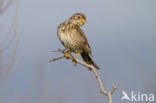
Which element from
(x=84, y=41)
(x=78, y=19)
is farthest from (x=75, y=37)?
(x=78, y=19)

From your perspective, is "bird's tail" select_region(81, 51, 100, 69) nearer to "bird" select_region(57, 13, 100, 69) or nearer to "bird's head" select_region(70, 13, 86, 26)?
"bird" select_region(57, 13, 100, 69)

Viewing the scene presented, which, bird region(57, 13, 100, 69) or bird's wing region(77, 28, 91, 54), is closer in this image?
bird region(57, 13, 100, 69)

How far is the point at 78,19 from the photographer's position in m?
8.31

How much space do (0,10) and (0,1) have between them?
0.49m

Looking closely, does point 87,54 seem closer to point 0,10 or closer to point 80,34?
point 80,34

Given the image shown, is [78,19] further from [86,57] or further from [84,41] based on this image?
[86,57]

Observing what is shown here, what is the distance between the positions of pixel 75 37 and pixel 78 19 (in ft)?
1.58

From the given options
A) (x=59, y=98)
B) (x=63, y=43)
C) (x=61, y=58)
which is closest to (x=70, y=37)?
(x=63, y=43)

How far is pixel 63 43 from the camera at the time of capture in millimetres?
7930

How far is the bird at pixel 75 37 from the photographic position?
7.91m

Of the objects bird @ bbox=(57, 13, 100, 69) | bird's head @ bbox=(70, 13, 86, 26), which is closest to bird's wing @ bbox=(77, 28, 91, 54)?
bird @ bbox=(57, 13, 100, 69)

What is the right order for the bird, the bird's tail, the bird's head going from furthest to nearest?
the bird's head < the bird's tail < the bird

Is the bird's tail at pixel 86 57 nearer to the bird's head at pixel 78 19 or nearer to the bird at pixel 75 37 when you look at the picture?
the bird at pixel 75 37

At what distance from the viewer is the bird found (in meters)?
7.91
